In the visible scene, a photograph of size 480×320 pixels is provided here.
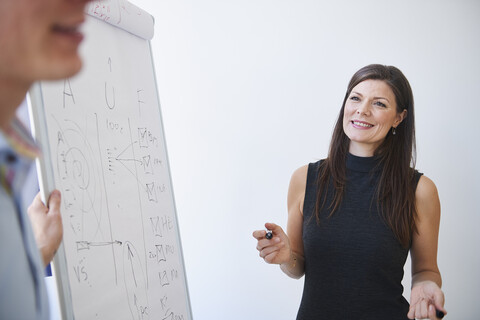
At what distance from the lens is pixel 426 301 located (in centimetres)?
137

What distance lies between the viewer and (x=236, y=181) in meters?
2.58

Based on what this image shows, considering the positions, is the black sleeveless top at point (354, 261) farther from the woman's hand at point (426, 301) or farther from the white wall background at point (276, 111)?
the white wall background at point (276, 111)

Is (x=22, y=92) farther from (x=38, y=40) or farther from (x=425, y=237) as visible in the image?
(x=425, y=237)

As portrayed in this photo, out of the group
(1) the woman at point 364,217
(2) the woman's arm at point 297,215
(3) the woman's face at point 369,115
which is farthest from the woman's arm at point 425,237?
(2) the woman's arm at point 297,215

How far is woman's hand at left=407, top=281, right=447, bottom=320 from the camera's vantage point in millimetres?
1310

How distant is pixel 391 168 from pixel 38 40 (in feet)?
4.71

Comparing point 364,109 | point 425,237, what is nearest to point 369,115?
point 364,109

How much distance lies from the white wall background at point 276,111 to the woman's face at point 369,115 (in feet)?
2.26

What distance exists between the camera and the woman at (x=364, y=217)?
5.15 ft

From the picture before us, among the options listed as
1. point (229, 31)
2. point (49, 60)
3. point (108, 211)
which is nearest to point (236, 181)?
point (229, 31)

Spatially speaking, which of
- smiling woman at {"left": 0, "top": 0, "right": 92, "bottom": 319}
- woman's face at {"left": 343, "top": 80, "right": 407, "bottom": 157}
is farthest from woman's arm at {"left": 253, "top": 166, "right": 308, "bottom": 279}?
smiling woman at {"left": 0, "top": 0, "right": 92, "bottom": 319}

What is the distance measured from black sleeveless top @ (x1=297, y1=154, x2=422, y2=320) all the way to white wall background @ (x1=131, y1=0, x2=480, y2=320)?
0.80 metres

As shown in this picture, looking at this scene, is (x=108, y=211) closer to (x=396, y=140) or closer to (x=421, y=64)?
(x=396, y=140)

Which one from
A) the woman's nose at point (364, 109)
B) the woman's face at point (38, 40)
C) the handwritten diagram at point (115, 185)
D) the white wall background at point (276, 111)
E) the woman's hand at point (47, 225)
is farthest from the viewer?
the white wall background at point (276, 111)
